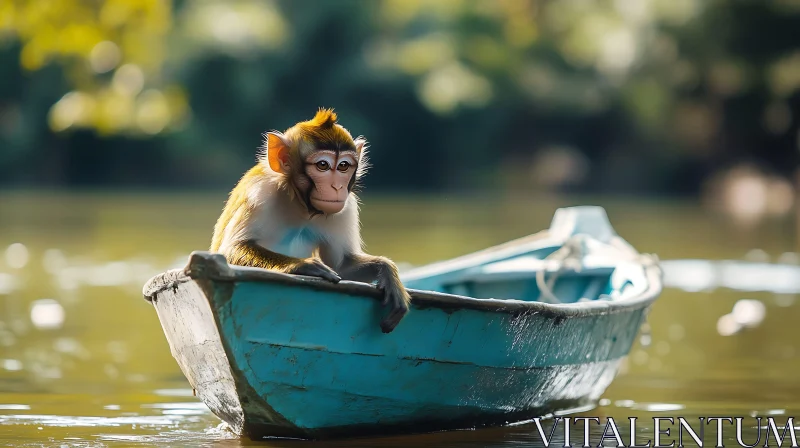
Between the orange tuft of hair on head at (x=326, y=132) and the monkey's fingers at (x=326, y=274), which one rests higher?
the orange tuft of hair on head at (x=326, y=132)

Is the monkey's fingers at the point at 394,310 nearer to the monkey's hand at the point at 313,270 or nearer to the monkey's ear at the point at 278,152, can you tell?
the monkey's hand at the point at 313,270

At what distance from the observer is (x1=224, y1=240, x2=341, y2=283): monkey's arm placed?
640cm

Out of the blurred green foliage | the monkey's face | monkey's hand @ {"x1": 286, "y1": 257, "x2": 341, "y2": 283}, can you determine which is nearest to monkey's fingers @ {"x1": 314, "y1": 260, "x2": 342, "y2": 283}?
monkey's hand @ {"x1": 286, "y1": 257, "x2": 341, "y2": 283}

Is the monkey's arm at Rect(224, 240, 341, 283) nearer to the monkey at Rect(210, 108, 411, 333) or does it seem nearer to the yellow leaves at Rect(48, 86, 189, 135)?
the monkey at Rect(210, 108, 411, 333)

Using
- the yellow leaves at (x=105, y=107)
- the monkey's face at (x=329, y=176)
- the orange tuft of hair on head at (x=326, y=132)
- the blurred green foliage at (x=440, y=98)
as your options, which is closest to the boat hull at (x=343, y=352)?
the monkey's face at (x=329, y=176)

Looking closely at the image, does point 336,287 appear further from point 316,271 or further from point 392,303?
point 392,303

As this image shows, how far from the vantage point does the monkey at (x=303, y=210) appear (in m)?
6.62

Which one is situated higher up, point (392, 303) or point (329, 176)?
point (329, 176)

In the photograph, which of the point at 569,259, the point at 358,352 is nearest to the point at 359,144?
the point at 358,352

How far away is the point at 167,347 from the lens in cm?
1181

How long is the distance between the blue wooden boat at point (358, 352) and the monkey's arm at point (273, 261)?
3.6 inches

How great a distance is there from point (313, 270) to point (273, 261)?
248 millimetres

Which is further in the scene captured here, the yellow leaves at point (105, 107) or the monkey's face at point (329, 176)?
the yellow leaves at point (105, 107)

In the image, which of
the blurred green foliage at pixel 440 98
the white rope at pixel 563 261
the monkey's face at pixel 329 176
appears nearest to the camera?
the monkey's face at pixel 329 176
